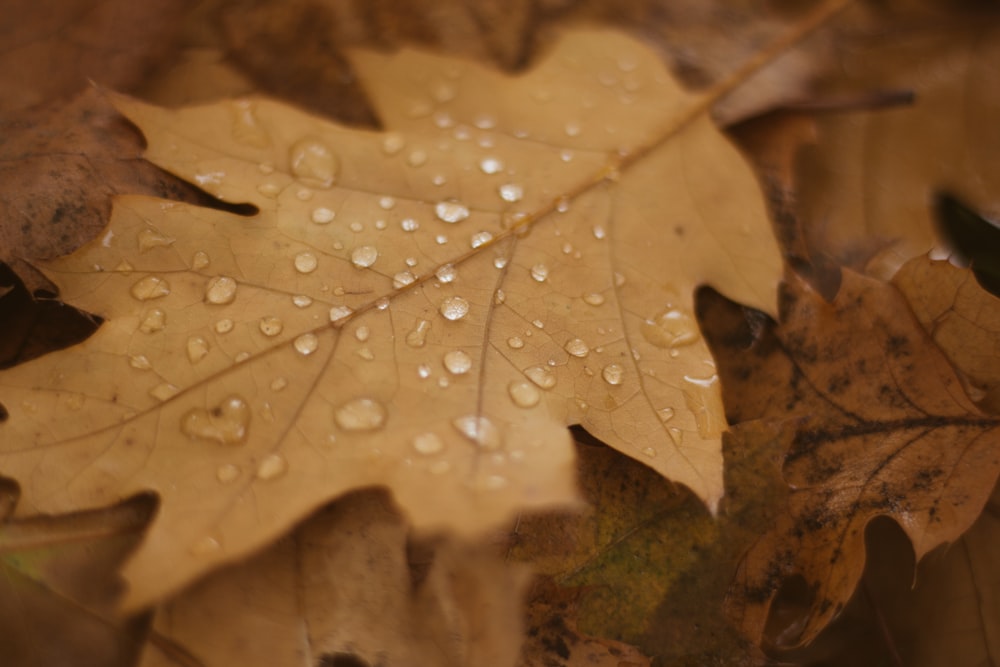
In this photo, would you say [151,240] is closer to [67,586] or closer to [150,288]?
[150,288]

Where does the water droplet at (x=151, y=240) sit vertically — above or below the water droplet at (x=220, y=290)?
above

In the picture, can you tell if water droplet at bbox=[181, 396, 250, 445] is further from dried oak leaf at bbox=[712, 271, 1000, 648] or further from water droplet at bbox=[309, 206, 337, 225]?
dried oak leaf at bbox=[712, 271, 1000, 648]

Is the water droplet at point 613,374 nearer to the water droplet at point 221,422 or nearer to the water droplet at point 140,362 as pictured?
the water droplet at point 221,422

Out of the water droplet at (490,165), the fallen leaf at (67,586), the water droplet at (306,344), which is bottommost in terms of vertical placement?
the fallen leaf at (67,586)

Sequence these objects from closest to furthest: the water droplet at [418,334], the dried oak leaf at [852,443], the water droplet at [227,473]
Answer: the water droplet at [227,473] < the water droplet at [418,334] < the dried oak leaf at [852,443]

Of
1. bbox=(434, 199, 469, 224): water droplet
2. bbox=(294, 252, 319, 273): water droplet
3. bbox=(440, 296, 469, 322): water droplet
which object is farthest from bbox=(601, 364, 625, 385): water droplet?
bbox=(294, 252, 319, 273): water droplet

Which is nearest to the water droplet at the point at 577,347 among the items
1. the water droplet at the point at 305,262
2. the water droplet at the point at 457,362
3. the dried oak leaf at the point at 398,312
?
the dried oak leaf at the point at 398,312

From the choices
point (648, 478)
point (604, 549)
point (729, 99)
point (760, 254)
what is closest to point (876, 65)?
point (729, 99)

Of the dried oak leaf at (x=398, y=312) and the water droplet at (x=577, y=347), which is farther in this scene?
the water droplet at (x=577, y=347)
